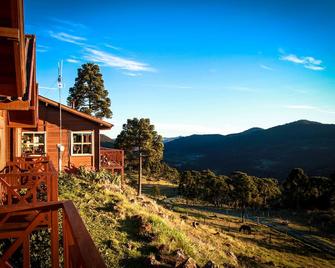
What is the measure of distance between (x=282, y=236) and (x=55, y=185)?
4020 centimetres

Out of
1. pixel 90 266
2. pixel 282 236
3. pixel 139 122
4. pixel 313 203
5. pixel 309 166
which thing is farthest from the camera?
pixel 309 166

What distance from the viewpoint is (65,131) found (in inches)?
957

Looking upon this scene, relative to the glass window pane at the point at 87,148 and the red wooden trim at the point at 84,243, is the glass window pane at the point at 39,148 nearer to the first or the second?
the glass window pane at the point at 87,148

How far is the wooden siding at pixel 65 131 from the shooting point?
24000 mm

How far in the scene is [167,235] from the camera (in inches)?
630

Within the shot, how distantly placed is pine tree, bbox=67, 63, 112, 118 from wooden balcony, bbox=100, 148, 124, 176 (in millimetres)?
17992

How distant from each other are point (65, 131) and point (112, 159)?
17.3 feet

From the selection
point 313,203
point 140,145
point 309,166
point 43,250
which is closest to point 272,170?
point 309,166

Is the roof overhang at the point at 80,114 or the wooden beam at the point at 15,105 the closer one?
the wooden beam at the point at 15,105

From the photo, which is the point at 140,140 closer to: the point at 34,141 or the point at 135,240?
the point at 34,141

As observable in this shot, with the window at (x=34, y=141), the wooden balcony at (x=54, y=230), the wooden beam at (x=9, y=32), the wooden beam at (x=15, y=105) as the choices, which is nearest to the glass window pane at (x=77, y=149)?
the window at (x=34, y=141)

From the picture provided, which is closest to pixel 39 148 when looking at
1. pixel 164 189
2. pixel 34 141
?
pixel 34 141

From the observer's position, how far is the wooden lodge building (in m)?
3.81

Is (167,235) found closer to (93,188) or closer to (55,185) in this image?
(93,188)
